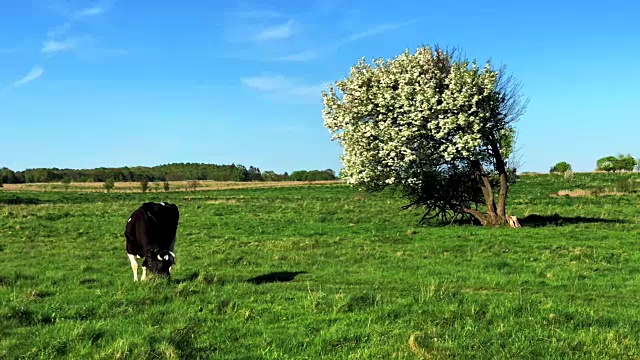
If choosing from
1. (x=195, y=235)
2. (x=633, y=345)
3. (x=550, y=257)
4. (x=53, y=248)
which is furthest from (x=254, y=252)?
(x=633, y=345)

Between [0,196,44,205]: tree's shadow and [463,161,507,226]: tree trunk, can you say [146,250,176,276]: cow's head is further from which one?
[0,196,44,205]: tree's shadow

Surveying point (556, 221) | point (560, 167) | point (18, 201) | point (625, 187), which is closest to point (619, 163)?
point (560, 167)

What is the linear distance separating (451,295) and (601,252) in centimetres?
1042

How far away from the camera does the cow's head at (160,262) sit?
14844 millimetres

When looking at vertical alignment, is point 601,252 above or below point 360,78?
below

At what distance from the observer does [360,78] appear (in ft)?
96.3

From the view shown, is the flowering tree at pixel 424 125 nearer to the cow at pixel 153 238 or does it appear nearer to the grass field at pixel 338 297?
the grass field at pixel 338 297

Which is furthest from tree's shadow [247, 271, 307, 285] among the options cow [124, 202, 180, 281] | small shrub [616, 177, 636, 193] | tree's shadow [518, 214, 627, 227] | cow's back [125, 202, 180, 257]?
small shrub [616, 177, 636, 193]

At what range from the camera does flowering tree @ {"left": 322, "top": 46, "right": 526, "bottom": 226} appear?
26984mm

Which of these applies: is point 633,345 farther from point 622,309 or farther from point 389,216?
point 389,216

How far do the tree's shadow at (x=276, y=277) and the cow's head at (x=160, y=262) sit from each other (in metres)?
2.38

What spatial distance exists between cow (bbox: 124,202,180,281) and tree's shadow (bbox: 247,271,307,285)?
256 centimetres

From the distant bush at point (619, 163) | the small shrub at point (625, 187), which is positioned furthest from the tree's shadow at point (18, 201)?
the distant bush at point (619, 163)

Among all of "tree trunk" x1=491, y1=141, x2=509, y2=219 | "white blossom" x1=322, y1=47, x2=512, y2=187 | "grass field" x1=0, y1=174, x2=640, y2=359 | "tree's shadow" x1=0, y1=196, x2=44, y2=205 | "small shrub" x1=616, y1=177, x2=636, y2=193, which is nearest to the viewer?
"grass field" x1=0, y1=174, x2=640, y2=359
